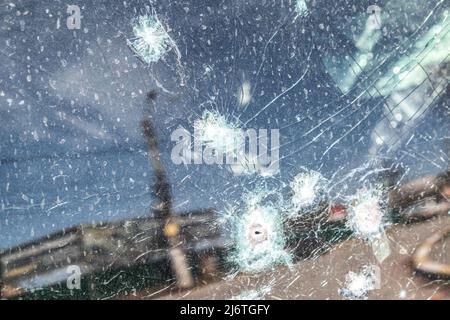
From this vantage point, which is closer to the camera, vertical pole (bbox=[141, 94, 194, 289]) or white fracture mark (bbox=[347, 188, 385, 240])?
vertical pole (bbox=[141, 94, 194, 289])

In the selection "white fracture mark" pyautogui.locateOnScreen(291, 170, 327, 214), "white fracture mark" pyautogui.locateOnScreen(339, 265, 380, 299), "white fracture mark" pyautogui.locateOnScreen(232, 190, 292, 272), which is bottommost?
"white fracture mark" pyautogui.locateOnScreen(339, 265, 380, 299)

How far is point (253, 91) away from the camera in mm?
1832

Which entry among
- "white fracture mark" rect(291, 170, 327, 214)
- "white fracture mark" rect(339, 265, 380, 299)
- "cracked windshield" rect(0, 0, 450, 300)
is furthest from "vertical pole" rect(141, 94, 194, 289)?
"white fracture mark" rect(339, 265, 380, 299)

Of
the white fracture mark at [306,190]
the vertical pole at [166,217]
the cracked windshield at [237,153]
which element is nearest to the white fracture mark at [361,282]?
the cracked windshield at [237,153]

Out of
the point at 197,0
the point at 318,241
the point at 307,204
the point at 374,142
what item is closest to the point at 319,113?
the point at 374,142

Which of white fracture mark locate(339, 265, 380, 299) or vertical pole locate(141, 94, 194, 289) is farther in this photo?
white fracture mark locate(339, 265, 380, 299)

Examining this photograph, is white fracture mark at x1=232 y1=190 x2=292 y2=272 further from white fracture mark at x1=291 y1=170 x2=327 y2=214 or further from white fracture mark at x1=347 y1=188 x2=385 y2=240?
white fracture mark at x1=347 y1=188 x2=385 y2=240

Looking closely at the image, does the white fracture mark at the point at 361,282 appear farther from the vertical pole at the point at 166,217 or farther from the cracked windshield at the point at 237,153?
the vertical pole at the point at 166,217

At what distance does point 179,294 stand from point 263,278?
0.35 metres

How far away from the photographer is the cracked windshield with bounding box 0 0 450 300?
1.71 metres

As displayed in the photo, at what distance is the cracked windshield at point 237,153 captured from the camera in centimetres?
171

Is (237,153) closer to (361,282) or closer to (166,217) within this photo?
(166,217)

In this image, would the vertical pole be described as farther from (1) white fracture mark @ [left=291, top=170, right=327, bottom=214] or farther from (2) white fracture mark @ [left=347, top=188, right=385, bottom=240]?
(2) white fracture mark @ [left=347, top=188, right=385, bottom=240]

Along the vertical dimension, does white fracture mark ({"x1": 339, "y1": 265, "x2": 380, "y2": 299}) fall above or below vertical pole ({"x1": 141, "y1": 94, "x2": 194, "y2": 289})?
below
